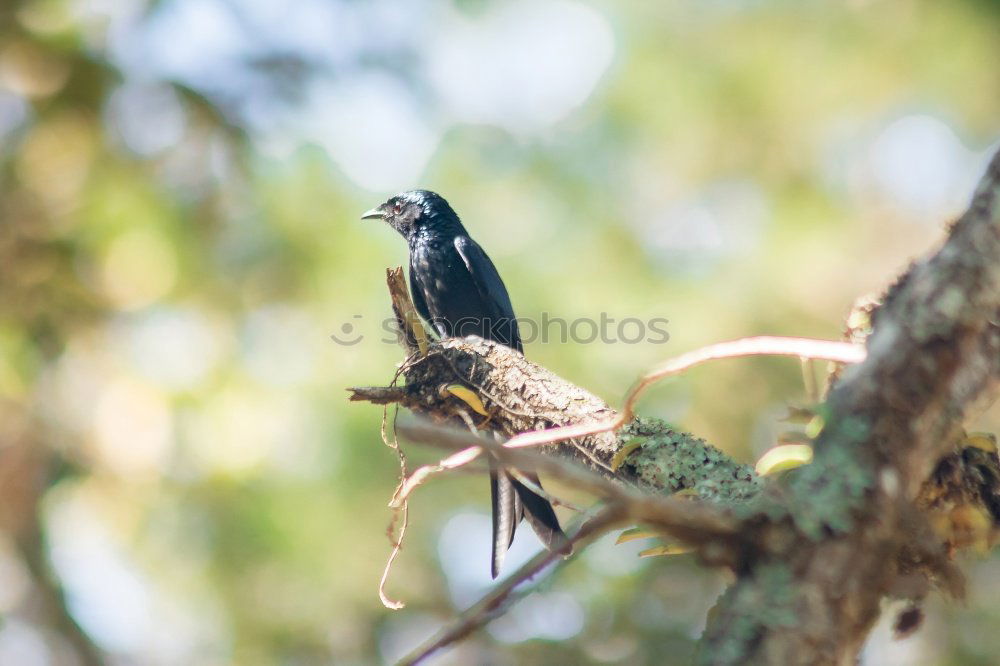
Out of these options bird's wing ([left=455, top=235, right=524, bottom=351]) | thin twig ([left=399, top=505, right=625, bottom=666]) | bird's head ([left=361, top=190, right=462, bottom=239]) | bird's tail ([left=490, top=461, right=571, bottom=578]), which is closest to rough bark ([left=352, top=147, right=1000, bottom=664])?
thin twig ([left=399, top=505, right=625, bottom=666])

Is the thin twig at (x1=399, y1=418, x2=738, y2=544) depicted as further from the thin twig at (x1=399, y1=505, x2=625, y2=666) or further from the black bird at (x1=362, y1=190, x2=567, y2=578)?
the black bird at (x1=362, y1=190, x2=567, y2=578)

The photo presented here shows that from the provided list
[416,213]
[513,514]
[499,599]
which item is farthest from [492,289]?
[499,599]

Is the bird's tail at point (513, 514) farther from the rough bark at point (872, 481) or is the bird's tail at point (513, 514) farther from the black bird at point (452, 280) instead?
the rough bark at point (872, 481)

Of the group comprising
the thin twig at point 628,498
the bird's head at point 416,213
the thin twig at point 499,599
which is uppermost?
the bird's head at point 416,213

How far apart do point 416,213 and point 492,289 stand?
821 mm

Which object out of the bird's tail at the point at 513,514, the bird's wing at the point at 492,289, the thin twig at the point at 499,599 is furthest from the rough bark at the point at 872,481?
the bird's wing at the point at 492,289

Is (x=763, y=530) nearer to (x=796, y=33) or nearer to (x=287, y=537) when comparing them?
(x=287, y=537)

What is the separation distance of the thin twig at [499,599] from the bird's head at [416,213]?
397 centimetres

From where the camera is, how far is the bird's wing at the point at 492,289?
15.9 feet

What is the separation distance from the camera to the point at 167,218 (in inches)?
216

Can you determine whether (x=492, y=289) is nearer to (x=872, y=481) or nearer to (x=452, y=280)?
(x=452, y=280)

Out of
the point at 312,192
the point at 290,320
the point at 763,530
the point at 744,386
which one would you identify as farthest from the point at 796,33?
the point at 763,530

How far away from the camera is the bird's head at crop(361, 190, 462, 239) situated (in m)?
5.31

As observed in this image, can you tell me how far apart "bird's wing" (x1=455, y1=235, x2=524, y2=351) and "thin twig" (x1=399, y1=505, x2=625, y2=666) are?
3.40 m
